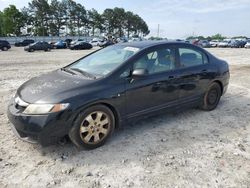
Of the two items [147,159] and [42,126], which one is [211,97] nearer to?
[147,159]

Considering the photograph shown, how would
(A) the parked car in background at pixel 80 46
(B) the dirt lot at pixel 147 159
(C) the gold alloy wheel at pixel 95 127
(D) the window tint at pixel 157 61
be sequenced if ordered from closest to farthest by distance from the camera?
(B) the dirt lot at pixel 147 159
(C) the gold alloy wheel at pixel 95 127
(D) the window tint at pixel 157 61
(A) the parked car in background at pixel 80 46

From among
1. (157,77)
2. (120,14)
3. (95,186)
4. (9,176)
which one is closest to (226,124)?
(157,77)

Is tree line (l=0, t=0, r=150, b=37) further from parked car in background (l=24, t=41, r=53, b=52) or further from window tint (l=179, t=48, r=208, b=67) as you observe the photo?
window tint (l=179, t=48, r=208, b=67)

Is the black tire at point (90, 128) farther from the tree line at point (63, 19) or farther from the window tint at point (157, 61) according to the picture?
the tree line at point (63, 19)

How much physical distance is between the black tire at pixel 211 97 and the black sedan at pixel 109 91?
0.04m

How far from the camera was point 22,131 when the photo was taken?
3404 mm

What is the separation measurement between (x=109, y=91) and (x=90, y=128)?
597mm

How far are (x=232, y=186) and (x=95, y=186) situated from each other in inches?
62.3

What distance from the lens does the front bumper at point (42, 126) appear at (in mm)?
3270

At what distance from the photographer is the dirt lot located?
3.03 metres

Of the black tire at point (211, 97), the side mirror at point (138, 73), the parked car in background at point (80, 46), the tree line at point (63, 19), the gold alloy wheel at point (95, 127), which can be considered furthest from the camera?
the tree line at point (63, 19)

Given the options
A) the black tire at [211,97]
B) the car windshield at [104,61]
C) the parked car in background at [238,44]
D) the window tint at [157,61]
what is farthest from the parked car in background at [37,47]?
the parked car in background at [238,44]

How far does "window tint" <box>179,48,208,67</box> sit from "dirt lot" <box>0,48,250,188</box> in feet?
3.68

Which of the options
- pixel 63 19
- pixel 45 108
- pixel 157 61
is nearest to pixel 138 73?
pixel 157 61
